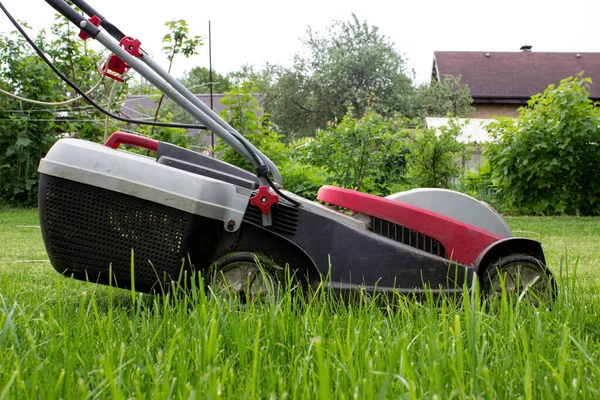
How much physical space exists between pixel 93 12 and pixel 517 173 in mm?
7247

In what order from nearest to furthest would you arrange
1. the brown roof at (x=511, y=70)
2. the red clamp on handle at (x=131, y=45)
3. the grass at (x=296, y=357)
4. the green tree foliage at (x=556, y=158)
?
the grass at (x=296, y=357)
the red clamp on handle at (x=131, y=45)
the green tree foliage at (x=556, y=158)
the brown roof at (x=511, y=70)

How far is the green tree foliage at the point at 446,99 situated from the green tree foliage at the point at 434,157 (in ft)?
52.6

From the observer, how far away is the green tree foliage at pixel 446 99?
78.7 ft

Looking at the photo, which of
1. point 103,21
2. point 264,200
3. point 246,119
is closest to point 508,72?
point 246,119

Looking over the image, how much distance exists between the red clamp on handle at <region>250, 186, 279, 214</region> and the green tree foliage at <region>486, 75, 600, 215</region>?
684cm

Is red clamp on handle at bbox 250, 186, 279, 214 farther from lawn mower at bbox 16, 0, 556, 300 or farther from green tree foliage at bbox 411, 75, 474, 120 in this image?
green tree foliage at bbox 411, 75, 474, 120

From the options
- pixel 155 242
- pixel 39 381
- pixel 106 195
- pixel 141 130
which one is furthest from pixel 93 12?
pixel 141 130

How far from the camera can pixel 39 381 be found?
102 cm

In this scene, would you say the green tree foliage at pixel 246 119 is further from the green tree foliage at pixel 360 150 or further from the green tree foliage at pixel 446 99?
the green tree foliage at pixel 446 99

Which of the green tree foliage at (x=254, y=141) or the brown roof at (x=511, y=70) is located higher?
the brown roof at (x=511, y=70)

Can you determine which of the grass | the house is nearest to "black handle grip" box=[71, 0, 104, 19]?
the grass

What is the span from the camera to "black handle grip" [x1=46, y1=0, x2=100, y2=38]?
6.89 feet

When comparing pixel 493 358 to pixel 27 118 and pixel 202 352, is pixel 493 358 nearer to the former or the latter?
pixel 202 352

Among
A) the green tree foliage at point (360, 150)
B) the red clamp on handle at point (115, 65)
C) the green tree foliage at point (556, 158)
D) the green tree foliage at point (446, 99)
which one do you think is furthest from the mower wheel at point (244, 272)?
the green tree foliage at point (446, 99)
